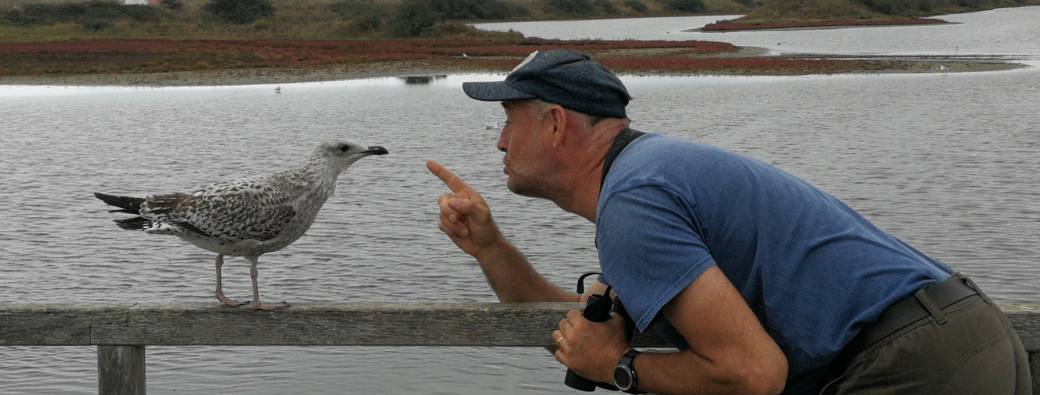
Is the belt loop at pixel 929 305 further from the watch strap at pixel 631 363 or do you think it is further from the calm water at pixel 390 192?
the calm water at pixel 390 192

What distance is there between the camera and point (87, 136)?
2872 centimetres

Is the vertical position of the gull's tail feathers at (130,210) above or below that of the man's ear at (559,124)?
below

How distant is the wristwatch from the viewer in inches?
112

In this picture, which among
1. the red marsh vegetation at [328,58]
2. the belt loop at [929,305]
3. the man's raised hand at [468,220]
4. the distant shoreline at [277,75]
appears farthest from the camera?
the red marsh vegetation at [328,58]

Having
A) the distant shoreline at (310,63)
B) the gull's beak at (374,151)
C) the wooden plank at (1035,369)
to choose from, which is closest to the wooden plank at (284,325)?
the wooden plank at (1035,369)

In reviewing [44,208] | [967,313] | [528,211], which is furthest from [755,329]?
[44,208]

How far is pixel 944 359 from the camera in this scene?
8.91 ft

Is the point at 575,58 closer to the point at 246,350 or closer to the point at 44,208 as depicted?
the point at 246,350

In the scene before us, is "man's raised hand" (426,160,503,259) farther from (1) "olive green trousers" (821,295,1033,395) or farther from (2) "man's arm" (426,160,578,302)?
(1) "olive green trousers" (821,295,1033,395)

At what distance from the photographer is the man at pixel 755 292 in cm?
265

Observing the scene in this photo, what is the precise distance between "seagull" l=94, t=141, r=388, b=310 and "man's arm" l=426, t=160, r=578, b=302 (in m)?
1.44

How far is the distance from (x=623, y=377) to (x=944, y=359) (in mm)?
660

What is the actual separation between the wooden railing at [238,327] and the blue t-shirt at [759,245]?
39.8 inches

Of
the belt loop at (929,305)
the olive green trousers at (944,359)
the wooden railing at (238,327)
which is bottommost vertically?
the wooden railing at (238,327)
